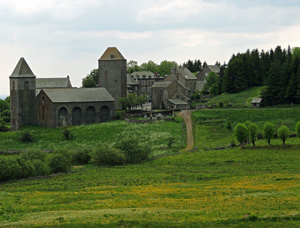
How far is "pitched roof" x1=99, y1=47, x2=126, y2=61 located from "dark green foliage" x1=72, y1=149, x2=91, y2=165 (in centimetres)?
3892

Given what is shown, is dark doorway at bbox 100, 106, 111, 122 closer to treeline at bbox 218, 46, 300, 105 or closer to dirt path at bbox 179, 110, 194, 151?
dirt path at bbox 179, 110, 194, 151

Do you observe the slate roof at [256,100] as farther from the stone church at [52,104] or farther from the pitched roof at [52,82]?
the pitched roof at [52,82]

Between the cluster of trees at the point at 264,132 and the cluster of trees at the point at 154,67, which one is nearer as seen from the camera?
the cluster of trees at the point at 264,132

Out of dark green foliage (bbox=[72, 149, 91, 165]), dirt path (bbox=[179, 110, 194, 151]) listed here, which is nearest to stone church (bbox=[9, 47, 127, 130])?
dirt path (bbox=[179, 110, 194, 151])

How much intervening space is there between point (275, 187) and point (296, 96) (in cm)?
5044

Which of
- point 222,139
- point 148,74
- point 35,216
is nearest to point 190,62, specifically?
point 148,74

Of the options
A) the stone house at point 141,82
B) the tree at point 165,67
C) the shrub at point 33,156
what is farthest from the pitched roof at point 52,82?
the tree at point 165,67

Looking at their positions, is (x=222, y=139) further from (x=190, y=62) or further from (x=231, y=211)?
(x=190, y=62)

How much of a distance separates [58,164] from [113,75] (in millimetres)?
47127

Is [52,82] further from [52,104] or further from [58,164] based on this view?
[58,164]

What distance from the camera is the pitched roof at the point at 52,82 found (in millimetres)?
112938

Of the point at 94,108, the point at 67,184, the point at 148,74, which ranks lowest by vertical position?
the point at 67,184

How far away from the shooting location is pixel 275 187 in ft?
128

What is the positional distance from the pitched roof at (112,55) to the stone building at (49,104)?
1290 cm
